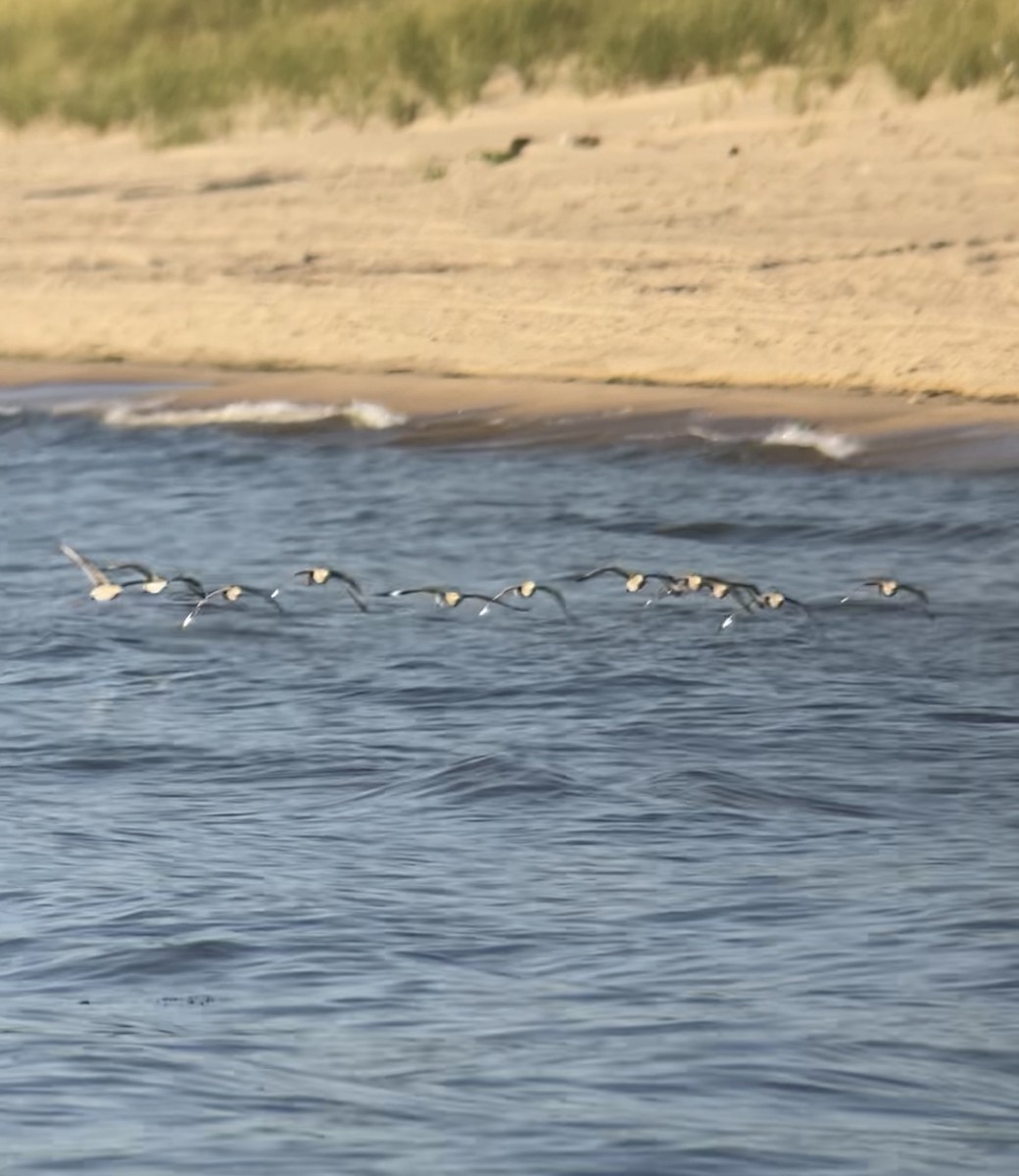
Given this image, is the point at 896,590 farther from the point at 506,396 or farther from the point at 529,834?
the point at 506,396

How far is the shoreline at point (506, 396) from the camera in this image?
49.4 ft

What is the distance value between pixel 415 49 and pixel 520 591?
895 centimetres

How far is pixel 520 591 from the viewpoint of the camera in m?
11.6

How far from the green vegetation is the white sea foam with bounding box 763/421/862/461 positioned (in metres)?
2.89

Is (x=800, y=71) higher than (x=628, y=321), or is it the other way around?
(x=800, y=71)

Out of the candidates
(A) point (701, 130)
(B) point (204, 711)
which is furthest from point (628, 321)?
(B) point (204, 711)

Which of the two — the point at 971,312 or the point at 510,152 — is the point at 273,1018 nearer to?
the point at 971,312

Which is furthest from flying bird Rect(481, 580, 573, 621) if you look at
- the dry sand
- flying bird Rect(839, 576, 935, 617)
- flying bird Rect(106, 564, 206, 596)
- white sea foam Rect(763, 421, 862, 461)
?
the dry sand

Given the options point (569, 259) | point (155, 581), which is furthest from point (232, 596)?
point (569, 259)

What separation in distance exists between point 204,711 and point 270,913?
2.62 meters

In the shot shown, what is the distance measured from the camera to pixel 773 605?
11.6 metres

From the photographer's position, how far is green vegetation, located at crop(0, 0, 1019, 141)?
17734mm

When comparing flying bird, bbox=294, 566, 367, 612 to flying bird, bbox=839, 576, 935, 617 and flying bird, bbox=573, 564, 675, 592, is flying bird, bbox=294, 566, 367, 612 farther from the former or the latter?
flying bird, bbox=839, 576, 935, 617

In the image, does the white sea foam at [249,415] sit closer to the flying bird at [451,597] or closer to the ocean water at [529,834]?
the ocean water at [529,834]
